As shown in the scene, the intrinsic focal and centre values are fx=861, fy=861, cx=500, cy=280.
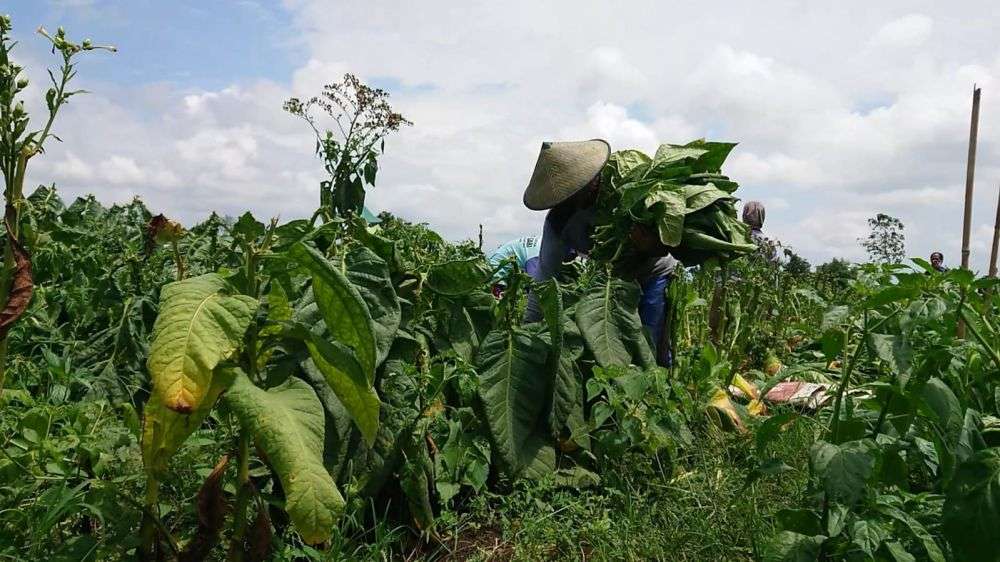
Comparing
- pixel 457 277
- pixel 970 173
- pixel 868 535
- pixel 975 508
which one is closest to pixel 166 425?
pixel 457 277

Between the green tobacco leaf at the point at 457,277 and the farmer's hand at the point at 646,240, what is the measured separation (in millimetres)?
977

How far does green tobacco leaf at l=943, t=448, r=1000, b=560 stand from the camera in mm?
1566

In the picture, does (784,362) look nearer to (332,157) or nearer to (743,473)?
(743,473)

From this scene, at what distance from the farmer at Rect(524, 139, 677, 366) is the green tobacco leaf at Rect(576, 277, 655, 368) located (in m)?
0.42

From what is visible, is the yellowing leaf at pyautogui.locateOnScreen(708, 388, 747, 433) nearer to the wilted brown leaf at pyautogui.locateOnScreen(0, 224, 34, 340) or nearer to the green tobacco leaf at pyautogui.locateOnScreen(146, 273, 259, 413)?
the green tobacco leaf at pyautogui.locateOnScreen(146, 273, 259, 413)

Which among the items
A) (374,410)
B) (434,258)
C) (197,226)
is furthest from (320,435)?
(197,226)

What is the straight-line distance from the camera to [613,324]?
128 inches

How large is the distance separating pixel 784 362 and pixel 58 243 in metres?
4.21

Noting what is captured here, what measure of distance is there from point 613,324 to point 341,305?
166cm

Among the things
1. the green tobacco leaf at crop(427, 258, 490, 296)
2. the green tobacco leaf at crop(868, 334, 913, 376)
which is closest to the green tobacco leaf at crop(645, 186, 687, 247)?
the green tobacco leaf at crop(427, 258, 490, 296)

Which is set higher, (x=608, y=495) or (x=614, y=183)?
(x=614, y=183)

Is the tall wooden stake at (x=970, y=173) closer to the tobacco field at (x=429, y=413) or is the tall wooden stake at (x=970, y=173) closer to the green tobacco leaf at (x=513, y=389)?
the tobacco field at (x=429, y=413)

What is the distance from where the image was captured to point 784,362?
5.53 m

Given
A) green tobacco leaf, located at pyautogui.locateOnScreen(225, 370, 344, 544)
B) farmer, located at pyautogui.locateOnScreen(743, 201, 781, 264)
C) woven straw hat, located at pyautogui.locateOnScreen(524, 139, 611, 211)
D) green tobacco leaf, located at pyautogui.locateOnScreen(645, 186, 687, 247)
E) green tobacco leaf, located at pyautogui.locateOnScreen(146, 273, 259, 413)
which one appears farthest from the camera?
farmer, located at pyautogui.locateOnScreen(743, 201, 781, 264)
